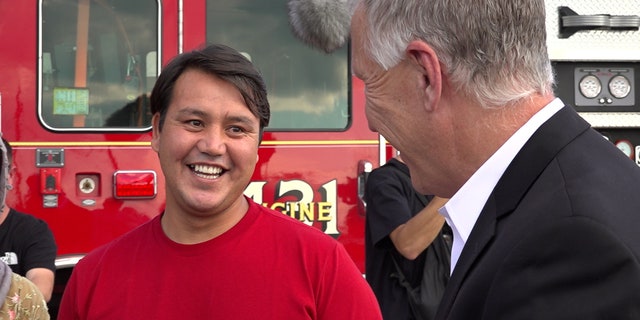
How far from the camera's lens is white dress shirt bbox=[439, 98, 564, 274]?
4.49ft

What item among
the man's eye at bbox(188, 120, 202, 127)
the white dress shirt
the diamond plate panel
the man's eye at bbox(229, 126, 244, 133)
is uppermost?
the diamond plate panel

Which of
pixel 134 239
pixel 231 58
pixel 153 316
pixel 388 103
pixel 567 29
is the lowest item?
pixel 153 316

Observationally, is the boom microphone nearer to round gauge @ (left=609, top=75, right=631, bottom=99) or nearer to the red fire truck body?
the red fire truck body

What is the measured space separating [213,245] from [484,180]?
3.05 feet

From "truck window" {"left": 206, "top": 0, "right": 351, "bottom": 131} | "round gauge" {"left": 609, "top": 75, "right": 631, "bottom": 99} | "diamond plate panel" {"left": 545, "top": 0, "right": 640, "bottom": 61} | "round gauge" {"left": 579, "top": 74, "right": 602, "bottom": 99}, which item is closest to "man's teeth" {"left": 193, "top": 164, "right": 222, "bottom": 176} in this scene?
"truck window" {"left": 206, "top": 0, "right": 351, "bottom": 131}

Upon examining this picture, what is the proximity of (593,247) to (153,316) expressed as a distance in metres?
1.24

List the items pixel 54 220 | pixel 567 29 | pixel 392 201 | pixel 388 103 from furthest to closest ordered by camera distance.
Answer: pixel 567 29, pixel 54 220, pixel 392 201, pixel 388 103

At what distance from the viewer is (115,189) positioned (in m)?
4.38

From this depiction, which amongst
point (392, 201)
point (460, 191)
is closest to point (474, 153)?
point (460, 191)

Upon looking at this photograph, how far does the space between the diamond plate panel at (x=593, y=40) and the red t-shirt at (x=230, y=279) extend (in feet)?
9.22

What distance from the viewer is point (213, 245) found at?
6.97 ft

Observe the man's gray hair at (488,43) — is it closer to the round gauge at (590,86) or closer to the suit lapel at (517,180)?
the suit lapel at (517,180)

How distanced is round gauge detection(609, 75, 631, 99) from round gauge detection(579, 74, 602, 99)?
100 millimetres

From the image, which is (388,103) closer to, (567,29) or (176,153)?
(176,153)
